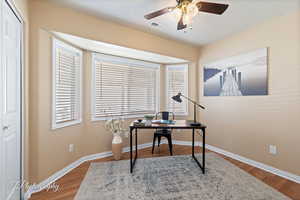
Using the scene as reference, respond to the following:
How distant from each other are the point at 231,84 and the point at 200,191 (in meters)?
2.12

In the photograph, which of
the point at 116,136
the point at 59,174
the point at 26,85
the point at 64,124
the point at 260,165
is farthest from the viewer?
the point at 116,136

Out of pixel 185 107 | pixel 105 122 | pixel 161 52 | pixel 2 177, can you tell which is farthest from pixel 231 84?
pixel 2 177

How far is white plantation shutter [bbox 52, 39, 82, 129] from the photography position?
6.96ft

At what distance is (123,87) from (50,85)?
1441mm

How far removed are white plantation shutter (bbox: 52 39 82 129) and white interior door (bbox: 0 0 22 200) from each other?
50 cm

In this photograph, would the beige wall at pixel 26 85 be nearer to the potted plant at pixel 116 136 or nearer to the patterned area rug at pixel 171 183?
the patterned area rug at pixel 171 183

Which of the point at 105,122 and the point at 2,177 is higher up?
the point at 105,122

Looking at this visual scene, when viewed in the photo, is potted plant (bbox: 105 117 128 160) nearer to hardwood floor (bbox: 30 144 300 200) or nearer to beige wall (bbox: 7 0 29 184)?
hardwood floor (bbox: 30 144 300 200)

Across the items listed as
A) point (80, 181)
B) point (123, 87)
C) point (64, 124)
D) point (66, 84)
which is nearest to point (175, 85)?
point (123, 87)

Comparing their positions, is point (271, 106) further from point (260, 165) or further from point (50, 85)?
point (50, 85)

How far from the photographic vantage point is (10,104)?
4.62ft

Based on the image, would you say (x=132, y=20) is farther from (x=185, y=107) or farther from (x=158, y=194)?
(x=158, y=194)

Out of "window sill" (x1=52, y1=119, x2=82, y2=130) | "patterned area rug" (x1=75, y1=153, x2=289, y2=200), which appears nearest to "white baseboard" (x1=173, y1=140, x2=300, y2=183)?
"patterned area rug" (x1=75, y1=153, x2=289, y2=200)

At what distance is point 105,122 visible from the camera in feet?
9.50
